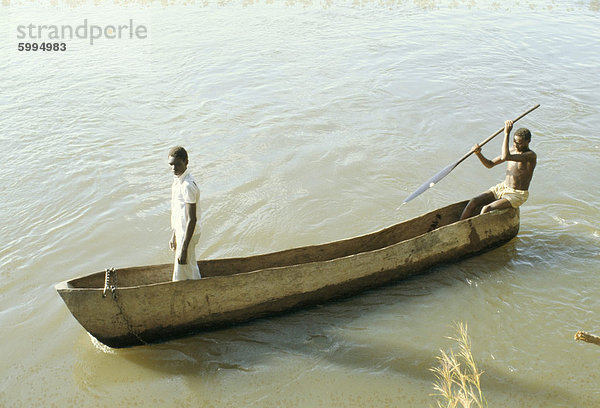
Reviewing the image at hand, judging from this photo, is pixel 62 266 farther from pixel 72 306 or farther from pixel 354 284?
pixel 354 284

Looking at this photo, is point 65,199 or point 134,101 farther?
point 134,101

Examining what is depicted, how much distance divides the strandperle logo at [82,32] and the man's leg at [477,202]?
9.86m

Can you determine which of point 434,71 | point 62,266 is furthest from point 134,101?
point 434,71

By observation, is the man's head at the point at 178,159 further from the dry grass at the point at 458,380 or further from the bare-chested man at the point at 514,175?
the bare-chested man at the point at 514,175

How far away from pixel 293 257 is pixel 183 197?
4.41 ft

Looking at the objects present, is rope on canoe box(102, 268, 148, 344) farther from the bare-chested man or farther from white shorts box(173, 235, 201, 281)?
the bare-chested man

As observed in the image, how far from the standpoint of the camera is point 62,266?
5.29 m

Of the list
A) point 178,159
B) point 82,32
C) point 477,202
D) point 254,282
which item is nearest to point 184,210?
point 178,159

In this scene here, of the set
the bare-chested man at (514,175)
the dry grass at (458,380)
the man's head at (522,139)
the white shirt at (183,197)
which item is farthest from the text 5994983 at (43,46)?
the dry grass at (458,380)

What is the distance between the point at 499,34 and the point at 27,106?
10.5m

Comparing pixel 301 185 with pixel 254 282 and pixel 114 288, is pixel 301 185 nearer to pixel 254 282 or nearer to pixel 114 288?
pixel 254 282

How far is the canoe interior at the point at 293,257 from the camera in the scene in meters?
4.12

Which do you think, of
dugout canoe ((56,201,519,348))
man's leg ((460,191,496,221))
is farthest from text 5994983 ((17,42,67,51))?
man's leg ((460,191,496,221))

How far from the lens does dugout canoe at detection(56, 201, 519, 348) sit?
3809mm
